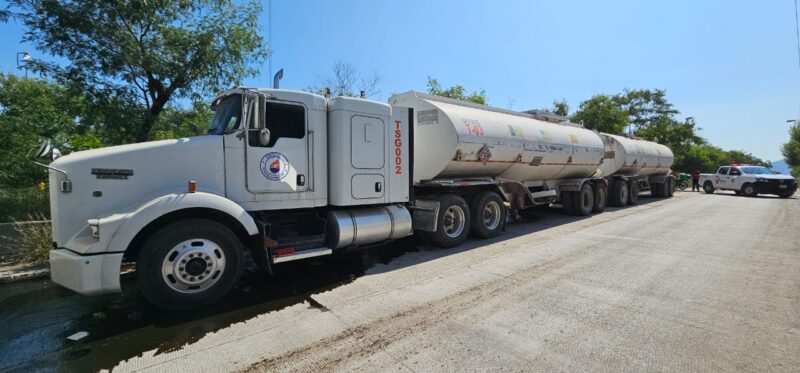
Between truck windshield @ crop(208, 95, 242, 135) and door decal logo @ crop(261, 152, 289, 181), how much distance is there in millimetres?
594

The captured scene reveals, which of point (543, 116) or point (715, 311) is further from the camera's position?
point (543, 116)

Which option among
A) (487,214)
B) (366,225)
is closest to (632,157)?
(487,214)

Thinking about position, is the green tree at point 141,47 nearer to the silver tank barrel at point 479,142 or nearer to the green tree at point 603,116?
the silver tank barrel at point 479,142

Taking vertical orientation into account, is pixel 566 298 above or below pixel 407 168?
below

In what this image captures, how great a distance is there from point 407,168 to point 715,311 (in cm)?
468

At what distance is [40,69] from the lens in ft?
23.2

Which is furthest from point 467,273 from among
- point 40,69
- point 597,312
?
point 40,69

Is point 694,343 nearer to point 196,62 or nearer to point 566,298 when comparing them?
point 566,298

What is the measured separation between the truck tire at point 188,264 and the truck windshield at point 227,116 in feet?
4.57

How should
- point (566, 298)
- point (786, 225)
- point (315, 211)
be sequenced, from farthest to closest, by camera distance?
point (786, 225)
point (315, 211)
point (566, 298)

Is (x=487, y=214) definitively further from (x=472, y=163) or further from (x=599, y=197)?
(x=599, y=197)

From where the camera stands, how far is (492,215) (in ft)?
28.7

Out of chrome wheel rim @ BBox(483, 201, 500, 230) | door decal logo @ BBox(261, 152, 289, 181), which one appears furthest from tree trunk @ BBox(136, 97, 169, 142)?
chrome wheel rim @ BBox(483, 201, 500, 230)

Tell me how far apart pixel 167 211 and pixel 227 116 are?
5.50ft
